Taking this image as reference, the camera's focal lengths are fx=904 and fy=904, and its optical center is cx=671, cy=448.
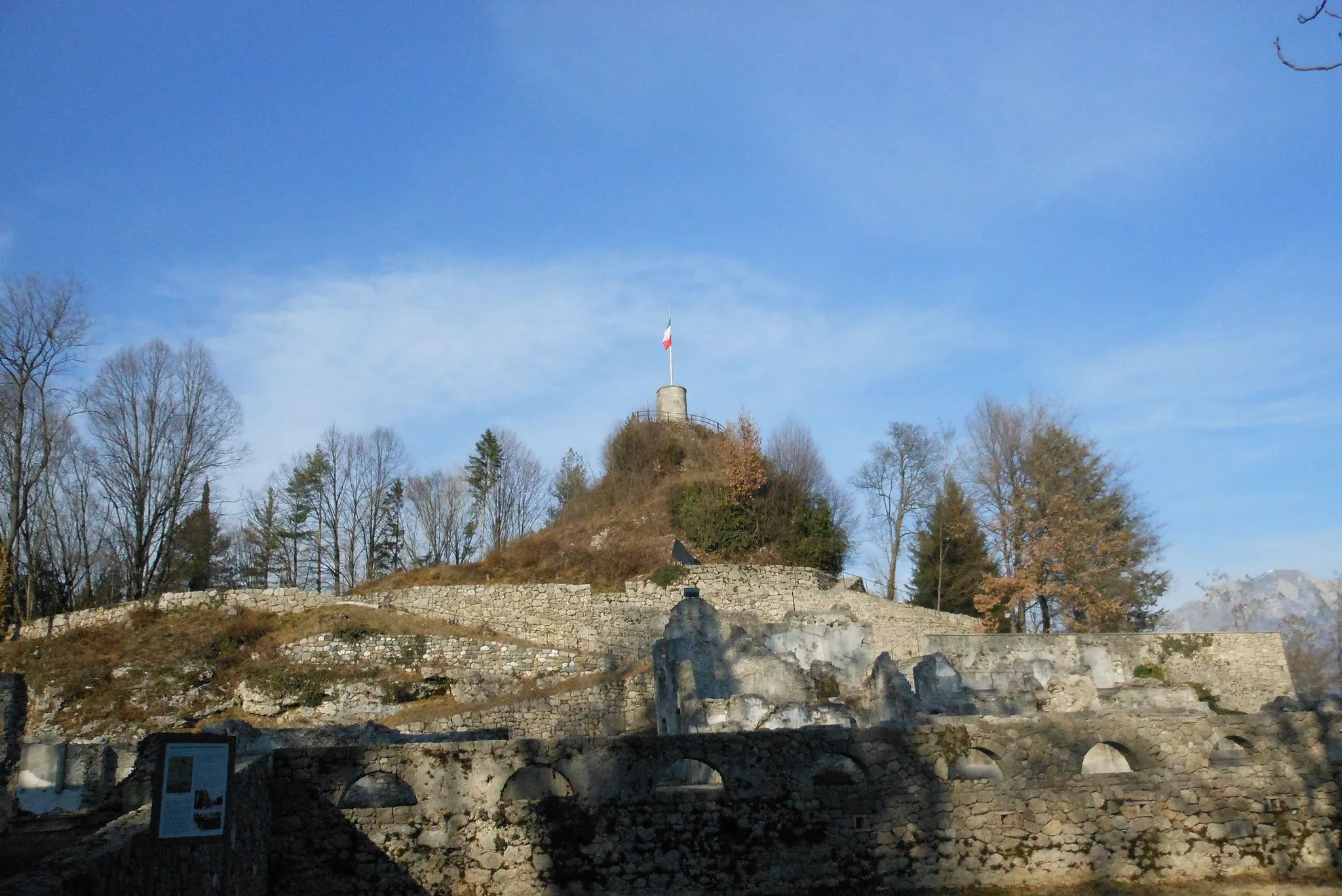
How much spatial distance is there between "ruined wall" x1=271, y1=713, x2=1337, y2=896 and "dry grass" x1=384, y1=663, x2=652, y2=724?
45.4 feet

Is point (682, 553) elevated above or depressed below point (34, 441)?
below

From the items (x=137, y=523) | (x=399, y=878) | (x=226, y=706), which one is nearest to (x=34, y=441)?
(x=137, y=523)

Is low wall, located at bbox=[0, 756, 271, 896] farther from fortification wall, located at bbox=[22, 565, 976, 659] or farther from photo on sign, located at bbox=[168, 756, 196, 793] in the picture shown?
fortification wall, located at bbox=[22, 565, 976, 659]

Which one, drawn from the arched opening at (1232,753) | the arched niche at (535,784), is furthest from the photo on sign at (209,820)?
the arched opening at (1232,753)

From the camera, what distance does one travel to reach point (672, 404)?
2036 inches

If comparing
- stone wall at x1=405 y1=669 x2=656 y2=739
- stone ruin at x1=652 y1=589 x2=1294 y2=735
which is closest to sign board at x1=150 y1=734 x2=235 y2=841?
stone ruin at x1=652 y1=589 x2=1294 y2=735

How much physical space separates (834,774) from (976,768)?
9.19ft

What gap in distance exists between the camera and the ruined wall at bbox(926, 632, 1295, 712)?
80.5 feet

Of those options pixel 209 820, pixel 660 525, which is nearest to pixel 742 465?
pixel 660 525

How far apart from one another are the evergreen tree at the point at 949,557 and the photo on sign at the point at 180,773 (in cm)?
3462

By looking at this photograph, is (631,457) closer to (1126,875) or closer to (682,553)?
(682,553)

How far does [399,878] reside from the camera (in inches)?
422

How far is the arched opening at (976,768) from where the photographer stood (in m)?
12.3

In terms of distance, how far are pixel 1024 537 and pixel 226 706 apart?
2734 centimetres
